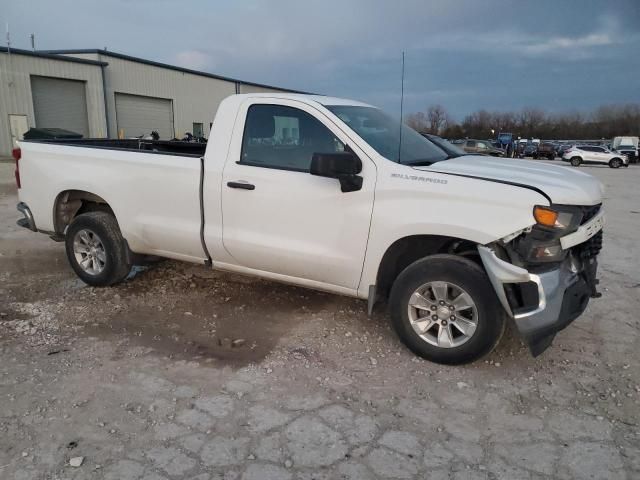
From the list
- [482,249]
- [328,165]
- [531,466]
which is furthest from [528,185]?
[531,466]

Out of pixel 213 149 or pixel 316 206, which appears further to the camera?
pixel 213 149

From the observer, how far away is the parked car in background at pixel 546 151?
45.4 m

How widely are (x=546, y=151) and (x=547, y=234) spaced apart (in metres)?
47.0

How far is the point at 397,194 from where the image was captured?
363 cm

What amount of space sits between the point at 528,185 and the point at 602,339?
1769 mm

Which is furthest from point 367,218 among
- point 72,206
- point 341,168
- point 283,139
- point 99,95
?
point 99,95

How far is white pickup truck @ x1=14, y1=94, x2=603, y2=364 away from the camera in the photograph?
333 centimetres

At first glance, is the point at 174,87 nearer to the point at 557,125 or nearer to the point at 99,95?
the point at 99,95

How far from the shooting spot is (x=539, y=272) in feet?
10.9

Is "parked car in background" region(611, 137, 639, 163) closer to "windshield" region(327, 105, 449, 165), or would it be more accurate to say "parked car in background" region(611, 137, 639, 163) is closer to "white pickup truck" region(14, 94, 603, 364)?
"windshield" region(327, 105, 449, 165)

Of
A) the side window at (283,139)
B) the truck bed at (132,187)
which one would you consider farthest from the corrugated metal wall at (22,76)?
the side window at (283,139)

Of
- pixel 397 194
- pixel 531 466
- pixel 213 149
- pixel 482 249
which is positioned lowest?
pixel 531 466

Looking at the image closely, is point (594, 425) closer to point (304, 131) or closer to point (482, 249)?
point (482, 249)

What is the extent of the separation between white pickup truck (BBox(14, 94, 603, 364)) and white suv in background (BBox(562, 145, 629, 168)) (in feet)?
122
